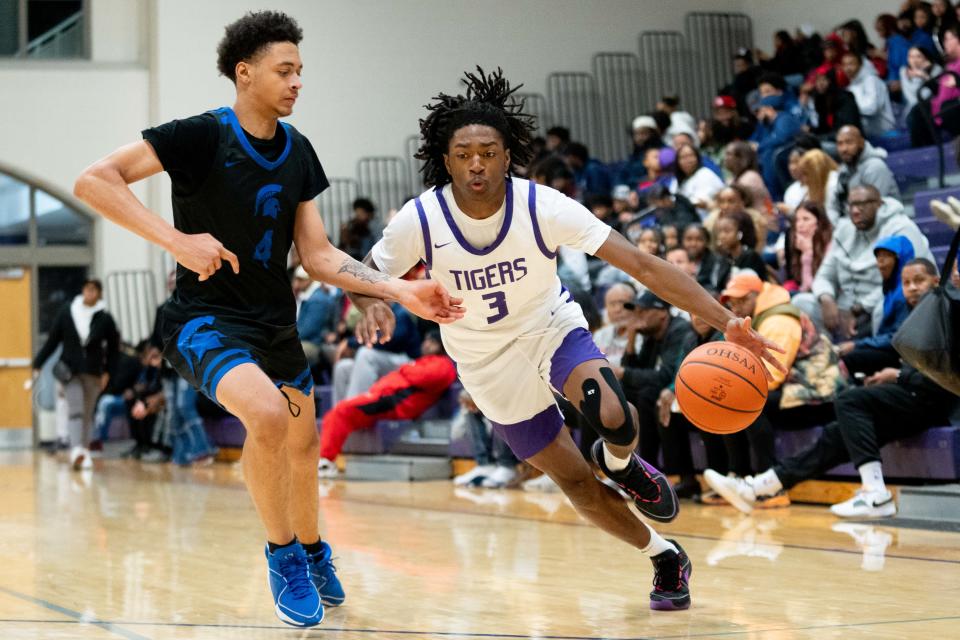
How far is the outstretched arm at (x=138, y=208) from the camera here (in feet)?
12.4

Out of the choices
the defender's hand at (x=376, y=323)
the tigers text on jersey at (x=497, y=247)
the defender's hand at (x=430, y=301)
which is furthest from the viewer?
the tigers text on jersey at (x=497, y=247)

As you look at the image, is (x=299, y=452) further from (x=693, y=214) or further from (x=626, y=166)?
(x=626, y=166)

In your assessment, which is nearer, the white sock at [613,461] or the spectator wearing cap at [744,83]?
the white sock at [613,461]

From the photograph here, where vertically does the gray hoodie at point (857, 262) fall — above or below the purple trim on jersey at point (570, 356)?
above

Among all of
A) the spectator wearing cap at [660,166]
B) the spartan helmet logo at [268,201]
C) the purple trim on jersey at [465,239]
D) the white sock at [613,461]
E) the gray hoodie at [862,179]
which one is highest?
the spectator wearing cap at [660,166]

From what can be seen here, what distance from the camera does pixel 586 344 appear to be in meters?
4.46

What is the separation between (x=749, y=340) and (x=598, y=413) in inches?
21.9

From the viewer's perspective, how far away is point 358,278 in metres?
4.18

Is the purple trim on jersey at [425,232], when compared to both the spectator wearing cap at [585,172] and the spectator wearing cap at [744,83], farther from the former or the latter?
the spectator wearing cap at [744,83]

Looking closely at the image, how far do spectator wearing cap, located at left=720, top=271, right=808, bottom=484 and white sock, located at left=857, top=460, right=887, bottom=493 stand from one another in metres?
0.78

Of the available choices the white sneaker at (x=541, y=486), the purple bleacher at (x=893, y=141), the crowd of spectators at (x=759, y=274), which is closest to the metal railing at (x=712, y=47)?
the crowd of spectators at (x=759, y=274)

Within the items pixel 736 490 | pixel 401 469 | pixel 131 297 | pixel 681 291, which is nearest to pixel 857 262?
pixel 736 490

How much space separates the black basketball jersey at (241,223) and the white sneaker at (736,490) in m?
3.91

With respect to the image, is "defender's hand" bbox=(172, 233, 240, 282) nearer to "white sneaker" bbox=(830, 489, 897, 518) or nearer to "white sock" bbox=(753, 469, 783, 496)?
"white sneaker" bbox=(830, 489, 897, 518)
